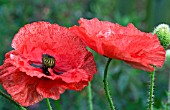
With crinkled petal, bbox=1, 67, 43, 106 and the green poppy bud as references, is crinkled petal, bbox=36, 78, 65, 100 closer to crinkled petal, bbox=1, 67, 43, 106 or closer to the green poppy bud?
crinkled petal, bbox=1, 67, 43, 106

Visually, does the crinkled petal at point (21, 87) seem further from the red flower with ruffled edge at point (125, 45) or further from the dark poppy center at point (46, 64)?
the red flower with ruffled edge at point (125, 45)

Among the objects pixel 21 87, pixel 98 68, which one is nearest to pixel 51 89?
pixel 21 87

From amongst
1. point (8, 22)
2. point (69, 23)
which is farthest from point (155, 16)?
point (8, 22)

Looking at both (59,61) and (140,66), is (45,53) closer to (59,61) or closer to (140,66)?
(59,61)

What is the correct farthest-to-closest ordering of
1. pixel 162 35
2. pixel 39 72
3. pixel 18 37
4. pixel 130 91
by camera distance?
1. pixel 130 91
2. pixel 162 35
3. pixel 18 37
4. pixel 39 72

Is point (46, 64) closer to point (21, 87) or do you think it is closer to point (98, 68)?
point (21, 87)

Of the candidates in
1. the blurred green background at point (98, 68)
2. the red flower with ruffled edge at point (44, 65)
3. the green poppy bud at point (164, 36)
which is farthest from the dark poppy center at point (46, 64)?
the blurred green background at point (98, 68)
